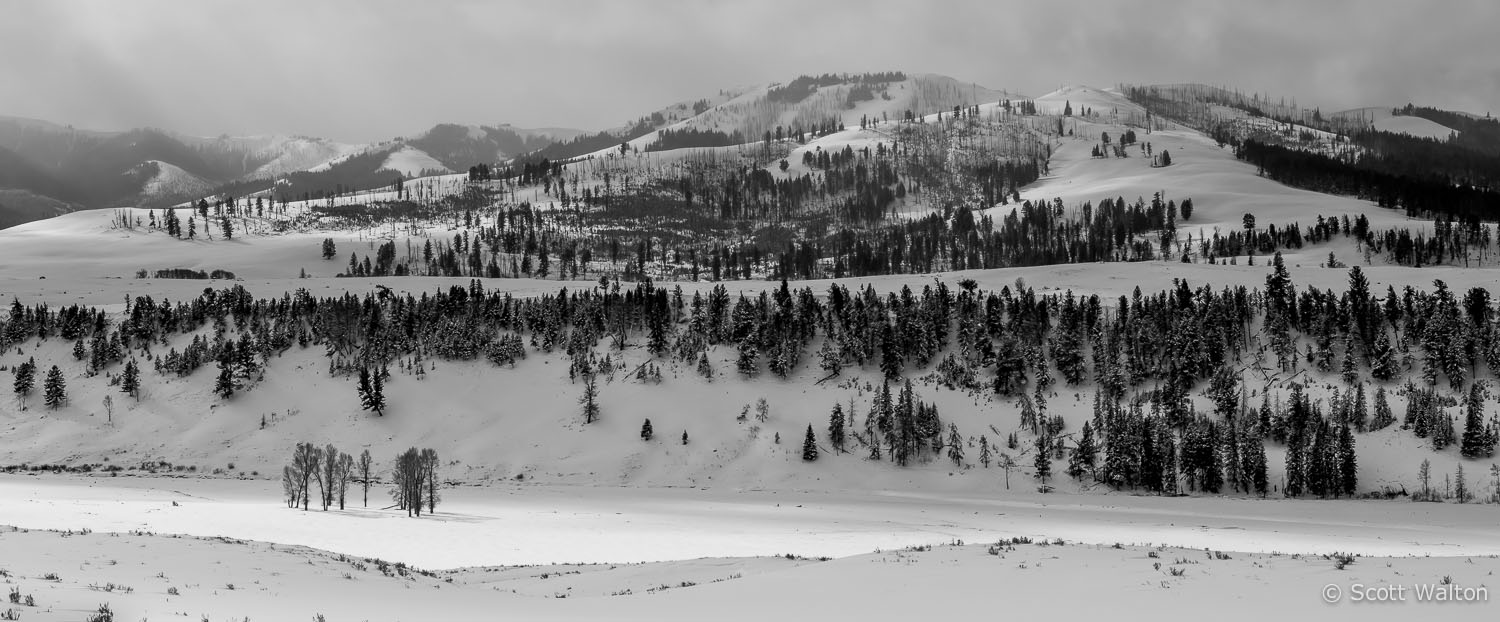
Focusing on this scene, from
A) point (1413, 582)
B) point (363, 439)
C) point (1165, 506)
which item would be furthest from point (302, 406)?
point (1413, 582)

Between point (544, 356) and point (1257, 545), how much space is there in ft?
257

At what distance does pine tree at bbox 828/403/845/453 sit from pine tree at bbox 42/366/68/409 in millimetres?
86743

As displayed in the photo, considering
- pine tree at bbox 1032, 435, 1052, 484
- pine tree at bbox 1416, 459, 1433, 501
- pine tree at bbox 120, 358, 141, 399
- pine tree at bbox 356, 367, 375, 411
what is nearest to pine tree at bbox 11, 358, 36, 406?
pine tree at bbox 120, 358, 141, 399

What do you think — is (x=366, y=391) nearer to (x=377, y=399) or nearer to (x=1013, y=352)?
(x=377, y=399)

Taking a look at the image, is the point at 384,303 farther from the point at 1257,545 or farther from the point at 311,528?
the point at 1257,545

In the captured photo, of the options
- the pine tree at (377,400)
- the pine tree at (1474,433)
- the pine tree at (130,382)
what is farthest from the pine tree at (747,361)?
the pine tree at (130,382)

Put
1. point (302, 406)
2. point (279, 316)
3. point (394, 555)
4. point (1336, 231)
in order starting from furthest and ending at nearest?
point (1336, 231)
point (279, 316)
point (302, 406)
point (394, 555)

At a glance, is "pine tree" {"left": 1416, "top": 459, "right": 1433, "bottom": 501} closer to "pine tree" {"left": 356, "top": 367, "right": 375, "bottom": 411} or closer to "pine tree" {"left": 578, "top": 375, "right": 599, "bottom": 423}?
"pine tree" {"left": 578, "top": 375, "right": 599, "bottom": 423}

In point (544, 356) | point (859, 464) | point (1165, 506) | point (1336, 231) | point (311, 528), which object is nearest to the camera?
point (311, 528)

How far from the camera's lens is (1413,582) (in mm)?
15117

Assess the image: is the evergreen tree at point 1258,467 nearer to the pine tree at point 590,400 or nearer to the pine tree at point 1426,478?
the pine tree at point 1426,478

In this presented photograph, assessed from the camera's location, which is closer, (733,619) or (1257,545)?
(733,619)

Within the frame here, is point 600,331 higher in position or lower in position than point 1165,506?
higher

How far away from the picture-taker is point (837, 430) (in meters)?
82.1
